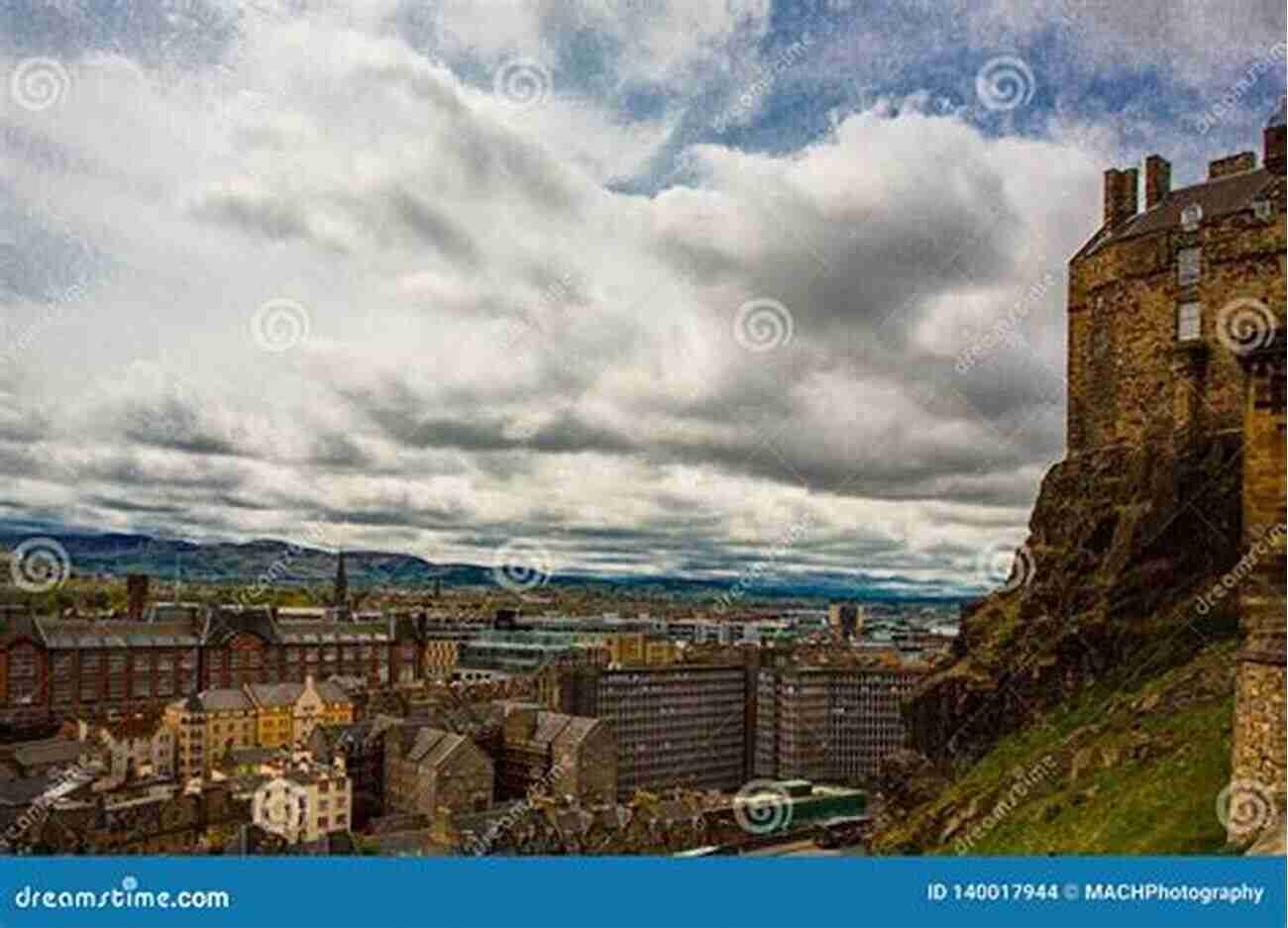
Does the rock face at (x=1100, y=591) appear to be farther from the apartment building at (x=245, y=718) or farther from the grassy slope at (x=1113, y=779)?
the apartment building at (x=245, y=718)

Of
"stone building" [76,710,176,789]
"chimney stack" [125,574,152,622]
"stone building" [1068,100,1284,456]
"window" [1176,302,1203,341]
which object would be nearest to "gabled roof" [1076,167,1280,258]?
"stone building" [1068,100,1284,456]

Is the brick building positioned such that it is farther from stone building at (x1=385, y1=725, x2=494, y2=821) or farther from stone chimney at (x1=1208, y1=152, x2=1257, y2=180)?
stone chimney at (x1=1208, y1=152, x2=1257, y2=180)

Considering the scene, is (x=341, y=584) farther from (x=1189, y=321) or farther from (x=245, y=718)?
(x=1189, y=321)

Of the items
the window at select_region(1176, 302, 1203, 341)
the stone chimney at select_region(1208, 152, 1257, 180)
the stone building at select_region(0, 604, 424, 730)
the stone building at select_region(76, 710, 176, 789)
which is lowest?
the stone building at select_region(76, 710, 176, 789)

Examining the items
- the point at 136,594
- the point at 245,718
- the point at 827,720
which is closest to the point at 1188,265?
the point at 136,594

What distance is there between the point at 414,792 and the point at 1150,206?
40.9ft

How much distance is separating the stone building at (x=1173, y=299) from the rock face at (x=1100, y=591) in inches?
11.6

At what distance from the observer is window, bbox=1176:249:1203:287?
10.0 metres

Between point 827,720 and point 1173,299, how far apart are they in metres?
13.4

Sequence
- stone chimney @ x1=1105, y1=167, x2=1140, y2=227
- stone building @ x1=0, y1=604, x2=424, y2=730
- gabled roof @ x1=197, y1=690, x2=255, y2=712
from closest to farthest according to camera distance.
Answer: stone chimney @ x1=1105, y1=167, x2=1140, y2=227 < stone building @ x1=0, y1=604, x2=424, y2=730 < gabled roof @ x1=197, y1=690, x2=255, y2=712

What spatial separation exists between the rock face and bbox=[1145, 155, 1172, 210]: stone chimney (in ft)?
7.33

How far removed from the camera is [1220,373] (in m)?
9.70

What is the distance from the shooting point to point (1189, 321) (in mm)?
10102

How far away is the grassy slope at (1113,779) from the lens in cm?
652
